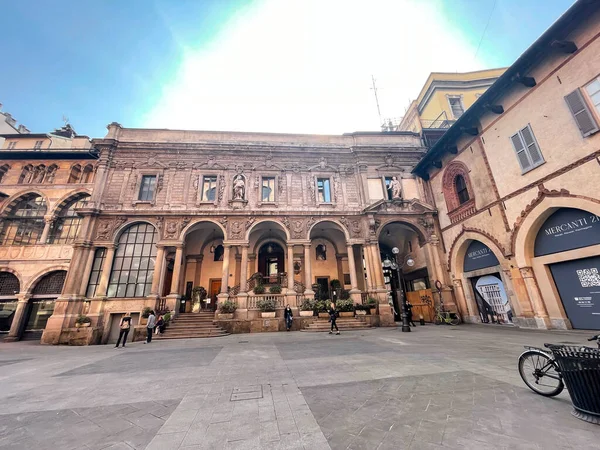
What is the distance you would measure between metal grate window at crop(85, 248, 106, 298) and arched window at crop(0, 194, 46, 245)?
7.76 m

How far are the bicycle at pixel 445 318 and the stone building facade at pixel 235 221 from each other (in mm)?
1508

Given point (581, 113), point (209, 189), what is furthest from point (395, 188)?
point (209, 189)

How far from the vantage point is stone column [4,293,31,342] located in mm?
16938

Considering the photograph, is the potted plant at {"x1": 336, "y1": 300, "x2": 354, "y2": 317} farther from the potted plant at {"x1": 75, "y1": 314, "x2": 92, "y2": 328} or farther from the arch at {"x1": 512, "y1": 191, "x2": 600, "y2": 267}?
the potted plant at {"x1": 75, "y1": 314, "x2": 92, "y2": 328}

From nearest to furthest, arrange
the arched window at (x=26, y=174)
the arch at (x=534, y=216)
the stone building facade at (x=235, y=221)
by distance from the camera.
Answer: the arch at (x=534, y=216), the stone building facade at (x=235, y=221), the arched window at (x=26, y=174)

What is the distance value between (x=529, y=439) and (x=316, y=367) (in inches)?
164

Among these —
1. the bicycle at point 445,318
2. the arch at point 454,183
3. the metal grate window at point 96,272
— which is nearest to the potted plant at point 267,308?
the metal grate window at point 96,272

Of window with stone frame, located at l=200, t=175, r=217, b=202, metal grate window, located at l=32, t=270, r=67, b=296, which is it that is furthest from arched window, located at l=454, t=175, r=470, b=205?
metal grate window, located at l=32, t=270, r=67, b=296

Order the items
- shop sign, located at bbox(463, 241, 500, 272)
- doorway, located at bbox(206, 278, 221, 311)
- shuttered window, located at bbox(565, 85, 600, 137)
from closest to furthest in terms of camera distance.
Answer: shuttered window, located at bbox(565, 85, 600, 137)
shop sign, located at bbox(463, 241, 500, 272)
doorway, located at bbox(206, 278, 221, 311)

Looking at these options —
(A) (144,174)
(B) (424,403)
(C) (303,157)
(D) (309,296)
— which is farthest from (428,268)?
(A) (144,174)

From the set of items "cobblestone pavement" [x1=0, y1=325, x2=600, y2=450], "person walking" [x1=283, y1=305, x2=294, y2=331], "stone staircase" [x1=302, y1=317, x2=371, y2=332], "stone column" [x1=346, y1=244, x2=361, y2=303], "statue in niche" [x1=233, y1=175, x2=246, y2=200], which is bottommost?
"cobblestone pavement" [x1=0, y1=325, x2=600, y2=450]

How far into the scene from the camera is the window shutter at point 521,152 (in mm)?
11383

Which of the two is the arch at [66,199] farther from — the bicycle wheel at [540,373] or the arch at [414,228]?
the bicycle wheel at [540,373]

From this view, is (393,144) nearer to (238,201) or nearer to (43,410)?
(238,201)
